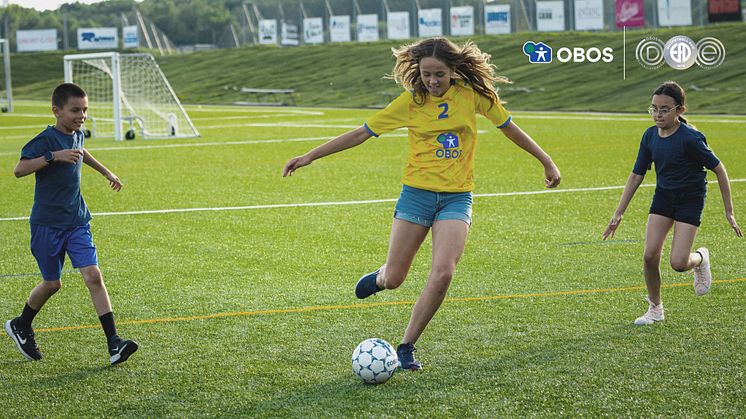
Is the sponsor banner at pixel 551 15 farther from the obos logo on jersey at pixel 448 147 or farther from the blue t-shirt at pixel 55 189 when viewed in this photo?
the blue t-shirt at pixel 55 189

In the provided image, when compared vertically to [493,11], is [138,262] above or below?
below

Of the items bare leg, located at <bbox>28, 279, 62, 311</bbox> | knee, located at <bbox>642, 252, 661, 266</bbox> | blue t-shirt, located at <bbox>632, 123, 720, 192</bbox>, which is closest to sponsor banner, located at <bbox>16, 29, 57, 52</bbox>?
bare leg, located at <bbox>28, 279, 62, 311</bbox>

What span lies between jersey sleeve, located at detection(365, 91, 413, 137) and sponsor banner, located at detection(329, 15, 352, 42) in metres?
66.2

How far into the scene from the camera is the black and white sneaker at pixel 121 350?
597 cm

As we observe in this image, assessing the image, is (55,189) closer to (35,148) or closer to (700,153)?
(35,148)

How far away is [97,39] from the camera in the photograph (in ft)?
287

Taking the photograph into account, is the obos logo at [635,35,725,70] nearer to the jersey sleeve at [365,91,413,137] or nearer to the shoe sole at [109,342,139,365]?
the jersey sleeve at [365,91,413,137]

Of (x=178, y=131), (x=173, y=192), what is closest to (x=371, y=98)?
(x=178, y=131)

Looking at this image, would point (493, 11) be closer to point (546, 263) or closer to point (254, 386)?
point (546, 263)

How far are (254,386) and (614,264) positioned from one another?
14.8 ft

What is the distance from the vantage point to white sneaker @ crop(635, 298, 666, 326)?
6.81 metres

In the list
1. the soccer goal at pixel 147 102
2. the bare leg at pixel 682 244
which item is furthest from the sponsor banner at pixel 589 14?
the bare leg at pixel 682 244

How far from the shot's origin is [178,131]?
28969 mm

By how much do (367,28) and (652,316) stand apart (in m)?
64.6
